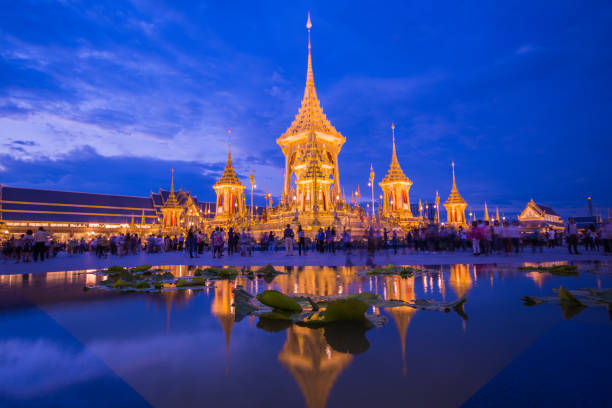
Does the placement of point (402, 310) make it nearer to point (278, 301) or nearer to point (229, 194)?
point (278, 301)

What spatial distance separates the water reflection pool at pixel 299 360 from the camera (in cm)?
139

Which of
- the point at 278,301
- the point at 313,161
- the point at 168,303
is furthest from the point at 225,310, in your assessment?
the point at 313,161

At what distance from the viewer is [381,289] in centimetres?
453

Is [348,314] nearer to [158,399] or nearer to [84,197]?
[158,399]

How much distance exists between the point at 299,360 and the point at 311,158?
106 feet

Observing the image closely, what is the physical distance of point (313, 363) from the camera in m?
1.77

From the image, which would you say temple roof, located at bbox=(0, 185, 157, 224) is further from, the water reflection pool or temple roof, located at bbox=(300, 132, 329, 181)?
the water reflection pool

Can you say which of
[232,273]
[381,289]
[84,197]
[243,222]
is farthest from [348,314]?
[84,197]

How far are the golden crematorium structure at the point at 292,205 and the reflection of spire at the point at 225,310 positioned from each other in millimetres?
23449

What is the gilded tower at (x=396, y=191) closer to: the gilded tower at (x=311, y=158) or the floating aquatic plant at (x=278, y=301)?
the gilded tower at (x=311, y=158)

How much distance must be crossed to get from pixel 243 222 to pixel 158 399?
3513 cm

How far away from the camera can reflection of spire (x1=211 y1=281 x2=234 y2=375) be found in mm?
2313

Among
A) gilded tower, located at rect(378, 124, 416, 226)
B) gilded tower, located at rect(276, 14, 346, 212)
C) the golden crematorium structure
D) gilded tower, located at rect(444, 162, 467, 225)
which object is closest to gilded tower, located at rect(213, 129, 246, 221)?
the golden crematorium structure

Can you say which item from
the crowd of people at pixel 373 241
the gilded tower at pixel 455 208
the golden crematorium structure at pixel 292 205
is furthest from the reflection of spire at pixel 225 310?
the gilded tower at pixel 455 208
